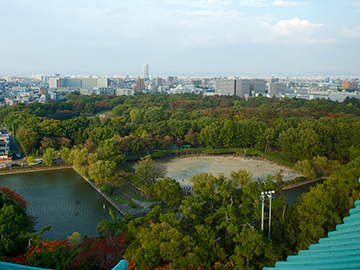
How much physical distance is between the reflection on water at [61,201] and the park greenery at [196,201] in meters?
0.79

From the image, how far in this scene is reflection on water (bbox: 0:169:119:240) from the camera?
1132 centimetres

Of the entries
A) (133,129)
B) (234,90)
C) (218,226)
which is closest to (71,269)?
(218,226)

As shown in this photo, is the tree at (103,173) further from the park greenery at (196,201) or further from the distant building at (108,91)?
the distant building at (108,91)

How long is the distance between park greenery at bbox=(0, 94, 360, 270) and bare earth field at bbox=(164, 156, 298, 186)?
39.2 inches

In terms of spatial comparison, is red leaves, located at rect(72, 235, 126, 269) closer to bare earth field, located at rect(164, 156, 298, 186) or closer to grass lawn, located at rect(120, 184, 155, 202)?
grass lawn, located at rect(120, 184, 155, 202)

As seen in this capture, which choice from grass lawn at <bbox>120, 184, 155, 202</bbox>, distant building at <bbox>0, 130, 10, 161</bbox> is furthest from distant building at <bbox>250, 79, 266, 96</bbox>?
grass lawn at <bbox>120, 184, 155, 202</bbox>

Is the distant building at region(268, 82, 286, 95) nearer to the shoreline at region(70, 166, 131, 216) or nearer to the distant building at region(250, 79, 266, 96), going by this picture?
the distant building at region(250, 79, 266, 96)

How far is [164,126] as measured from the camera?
2464 cm

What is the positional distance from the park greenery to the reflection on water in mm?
793

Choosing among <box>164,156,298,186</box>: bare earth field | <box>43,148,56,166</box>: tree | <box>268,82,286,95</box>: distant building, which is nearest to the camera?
<box>164,156,298,186</box>: bare earth field

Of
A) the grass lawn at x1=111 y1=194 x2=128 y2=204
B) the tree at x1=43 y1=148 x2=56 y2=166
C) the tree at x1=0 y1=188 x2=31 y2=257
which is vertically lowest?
the grass lawn at x1=111 y1=194 x2=128 y2=204

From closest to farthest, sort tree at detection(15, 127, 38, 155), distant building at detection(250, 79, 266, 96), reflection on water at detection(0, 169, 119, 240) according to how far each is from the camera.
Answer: reflection on water at detection(0, 169, 119, 240), tree at detection(15, 127, 38, 155), distant building at detection(250, 79, 266, 96)

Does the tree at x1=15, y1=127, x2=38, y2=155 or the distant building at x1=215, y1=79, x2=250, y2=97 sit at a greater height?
the distant building at x1=215, y1=79, x2=250, y2=97

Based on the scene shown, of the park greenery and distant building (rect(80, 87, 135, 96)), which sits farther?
distant building (rect(80, 87, 135, 96))
